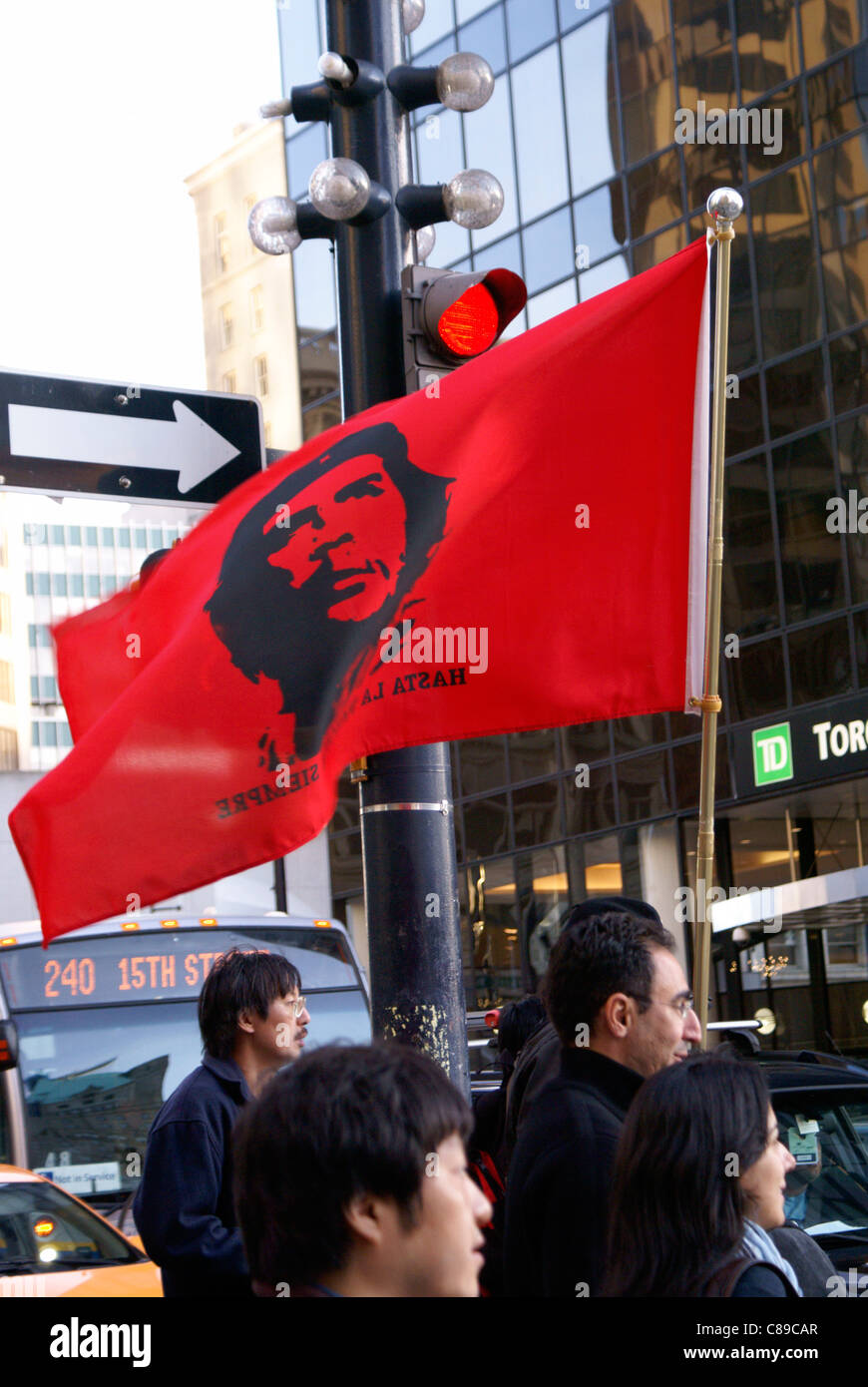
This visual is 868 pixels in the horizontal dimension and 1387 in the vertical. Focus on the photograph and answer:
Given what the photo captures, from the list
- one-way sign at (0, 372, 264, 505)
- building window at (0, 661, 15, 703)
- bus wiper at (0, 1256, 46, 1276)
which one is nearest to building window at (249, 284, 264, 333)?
bus wiper at (0, 1256, 46, 1276)

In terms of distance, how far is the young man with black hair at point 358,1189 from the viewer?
1896 mm

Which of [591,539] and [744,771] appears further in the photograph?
[744,771]

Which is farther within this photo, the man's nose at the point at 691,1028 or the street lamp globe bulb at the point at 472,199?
the street lamp globe bulb at the point at 472,199

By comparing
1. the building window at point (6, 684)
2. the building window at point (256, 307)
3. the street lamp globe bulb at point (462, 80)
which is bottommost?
the street lamp globe bulb at point (462, 80)

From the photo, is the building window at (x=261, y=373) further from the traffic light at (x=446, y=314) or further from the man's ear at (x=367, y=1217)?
the man's ear at (x=367, y=1217)

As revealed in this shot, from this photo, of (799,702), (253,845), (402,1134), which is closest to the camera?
(402,1134)

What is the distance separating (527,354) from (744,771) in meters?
17.6

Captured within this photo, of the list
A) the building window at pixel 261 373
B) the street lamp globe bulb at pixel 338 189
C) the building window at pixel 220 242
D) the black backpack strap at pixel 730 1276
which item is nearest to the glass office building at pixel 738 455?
the building window at pixel 261 373

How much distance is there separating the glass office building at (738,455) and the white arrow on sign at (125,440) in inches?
552

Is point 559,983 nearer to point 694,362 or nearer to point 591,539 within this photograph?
point 591,539

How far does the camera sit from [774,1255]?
2633 mm

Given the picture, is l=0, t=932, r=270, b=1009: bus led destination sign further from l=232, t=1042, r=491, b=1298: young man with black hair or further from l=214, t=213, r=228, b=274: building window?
l=214, t=213, r=228, b=274: building window

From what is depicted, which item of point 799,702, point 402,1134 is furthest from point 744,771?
point 402,1134

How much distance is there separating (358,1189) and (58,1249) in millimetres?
6083
